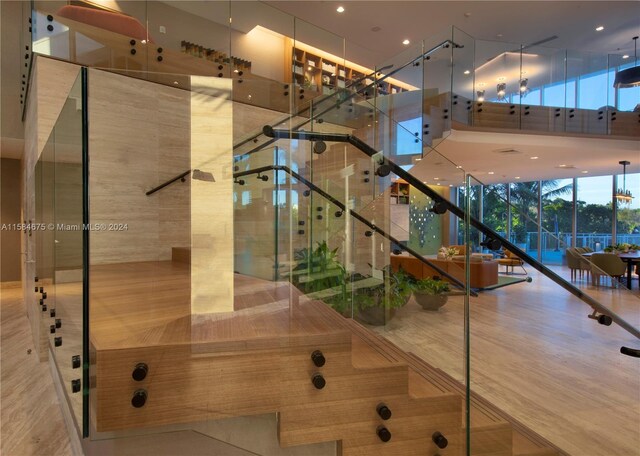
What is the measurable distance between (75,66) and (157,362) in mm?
4291

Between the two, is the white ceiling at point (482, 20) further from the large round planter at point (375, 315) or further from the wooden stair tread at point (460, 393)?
the wooden stair tread at point (460, 393)

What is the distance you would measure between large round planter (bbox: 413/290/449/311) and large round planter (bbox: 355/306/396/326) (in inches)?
10.6

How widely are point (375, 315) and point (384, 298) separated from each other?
1.67 feet

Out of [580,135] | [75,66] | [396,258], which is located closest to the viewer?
[396,258]

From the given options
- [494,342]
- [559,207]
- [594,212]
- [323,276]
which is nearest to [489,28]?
[494,342]

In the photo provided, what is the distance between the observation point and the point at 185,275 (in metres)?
2.01

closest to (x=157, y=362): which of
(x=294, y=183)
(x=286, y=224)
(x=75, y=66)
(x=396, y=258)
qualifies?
(x=286, y=224)

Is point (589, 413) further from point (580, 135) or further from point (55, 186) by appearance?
point (580, 135)

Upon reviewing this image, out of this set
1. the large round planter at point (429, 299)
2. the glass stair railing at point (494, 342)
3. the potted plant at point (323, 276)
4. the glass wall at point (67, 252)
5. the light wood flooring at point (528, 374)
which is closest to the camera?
the glass wall at point (67, 252)

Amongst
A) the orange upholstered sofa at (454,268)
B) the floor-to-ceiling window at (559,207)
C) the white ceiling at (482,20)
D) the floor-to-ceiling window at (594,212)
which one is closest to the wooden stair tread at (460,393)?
the orange upholstered sofa at (454,268)

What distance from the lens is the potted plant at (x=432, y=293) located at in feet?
7.98

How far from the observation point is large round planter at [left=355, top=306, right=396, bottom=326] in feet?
9.10

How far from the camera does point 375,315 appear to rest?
9.82 ft

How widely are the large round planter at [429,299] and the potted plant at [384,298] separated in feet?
0.58
